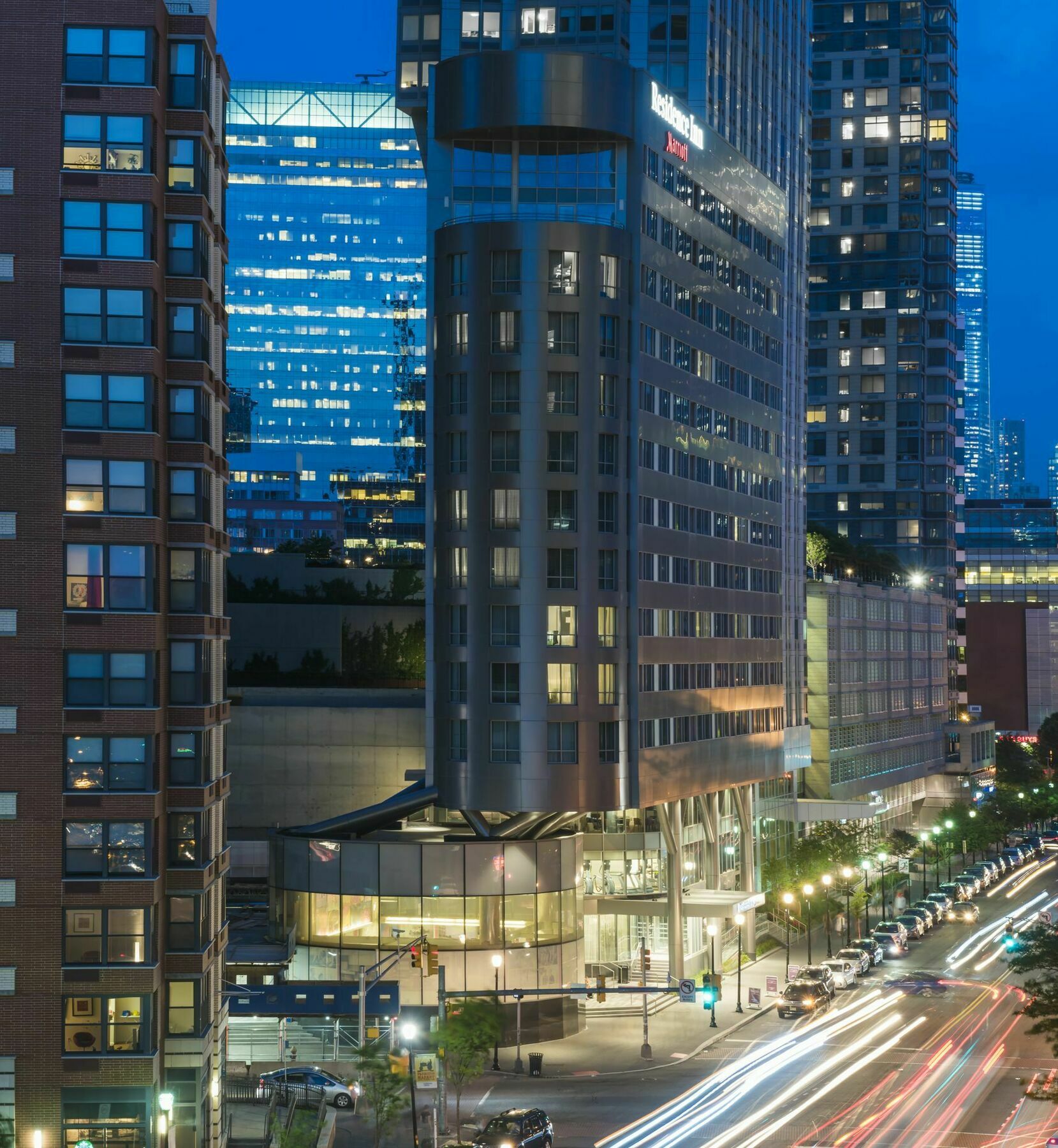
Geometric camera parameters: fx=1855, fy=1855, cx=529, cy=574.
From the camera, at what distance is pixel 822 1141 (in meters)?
67.8

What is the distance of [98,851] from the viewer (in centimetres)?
6350

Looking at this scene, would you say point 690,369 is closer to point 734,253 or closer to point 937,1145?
point 734,253

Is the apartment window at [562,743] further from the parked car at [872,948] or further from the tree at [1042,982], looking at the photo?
the tree at [1042,982]

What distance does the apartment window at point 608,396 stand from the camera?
96438mm

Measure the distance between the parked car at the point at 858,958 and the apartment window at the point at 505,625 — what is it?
29561 mm

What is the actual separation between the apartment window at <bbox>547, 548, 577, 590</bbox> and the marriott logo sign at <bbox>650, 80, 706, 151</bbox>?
24638mm

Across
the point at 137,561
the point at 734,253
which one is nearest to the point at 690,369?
the point at 734,253

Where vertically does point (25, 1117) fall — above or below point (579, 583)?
below

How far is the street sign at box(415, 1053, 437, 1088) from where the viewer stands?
7375 centimetres

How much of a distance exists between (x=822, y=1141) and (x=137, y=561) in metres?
32.4

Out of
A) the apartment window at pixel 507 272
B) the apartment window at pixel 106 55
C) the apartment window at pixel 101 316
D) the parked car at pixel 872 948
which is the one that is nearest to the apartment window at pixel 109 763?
the apartment window at pixel 101 316

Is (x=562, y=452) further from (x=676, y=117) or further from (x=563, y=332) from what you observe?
(x=676, y=117)

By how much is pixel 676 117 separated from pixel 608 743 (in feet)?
115

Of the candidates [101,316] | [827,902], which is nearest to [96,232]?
[101,316]
